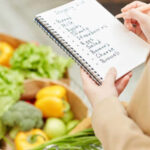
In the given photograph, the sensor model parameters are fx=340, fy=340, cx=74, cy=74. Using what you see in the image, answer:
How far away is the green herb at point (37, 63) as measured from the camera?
1627 mm

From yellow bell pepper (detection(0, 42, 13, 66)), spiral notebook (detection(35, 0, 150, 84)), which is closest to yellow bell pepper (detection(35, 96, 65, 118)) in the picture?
yellow bell pepper (detection(0, 42, 13, 66))

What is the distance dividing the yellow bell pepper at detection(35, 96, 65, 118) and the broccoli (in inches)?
1.5

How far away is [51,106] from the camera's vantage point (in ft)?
4.72

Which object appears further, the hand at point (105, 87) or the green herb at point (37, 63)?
the green herb at point (37, 63)

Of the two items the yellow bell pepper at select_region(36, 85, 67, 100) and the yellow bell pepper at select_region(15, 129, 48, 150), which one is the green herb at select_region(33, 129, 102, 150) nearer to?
the yellow bell pepper at select_region(15, 129, 48, 150)

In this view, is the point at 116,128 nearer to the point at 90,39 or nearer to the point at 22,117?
the point at 90,39

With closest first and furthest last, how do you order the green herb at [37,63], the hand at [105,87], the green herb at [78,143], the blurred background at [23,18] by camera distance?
1. the hand at [105,87]
2. the green herb at [78,143]
3. the green herb at [37,63]
4. the blurred background at [23,18]

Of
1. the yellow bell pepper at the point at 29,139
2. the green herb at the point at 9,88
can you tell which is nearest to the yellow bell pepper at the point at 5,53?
the green herb at the point at 9,88

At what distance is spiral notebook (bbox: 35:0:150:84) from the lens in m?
0.86

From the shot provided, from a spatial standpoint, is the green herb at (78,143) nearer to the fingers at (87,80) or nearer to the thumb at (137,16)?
the fingers at (87,80)

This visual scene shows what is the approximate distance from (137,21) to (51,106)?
626 millimetres

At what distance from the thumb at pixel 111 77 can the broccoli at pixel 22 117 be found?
620mm

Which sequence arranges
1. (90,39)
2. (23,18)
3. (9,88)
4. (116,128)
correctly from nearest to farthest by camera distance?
(116,128)
(90,39)
(9,88)
(23,18)

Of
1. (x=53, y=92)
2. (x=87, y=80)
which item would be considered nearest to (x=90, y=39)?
(x=87, y=80)
